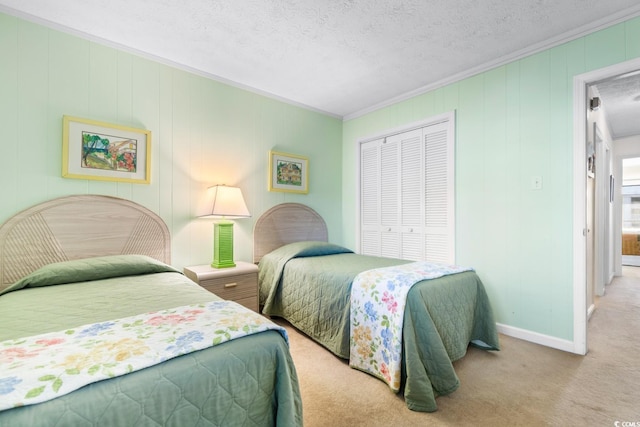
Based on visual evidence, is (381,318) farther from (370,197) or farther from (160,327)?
(370,197)

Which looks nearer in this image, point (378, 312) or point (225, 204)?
point (378, 312)

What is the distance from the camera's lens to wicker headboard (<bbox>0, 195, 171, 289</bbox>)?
198cm

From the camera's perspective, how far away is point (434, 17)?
6.85 ft

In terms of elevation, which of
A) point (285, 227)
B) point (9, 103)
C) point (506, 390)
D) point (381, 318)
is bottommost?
point (506, 390)

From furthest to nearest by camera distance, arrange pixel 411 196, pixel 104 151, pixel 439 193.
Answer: pixel 411 196, pixel 439 193, pixel 104 151

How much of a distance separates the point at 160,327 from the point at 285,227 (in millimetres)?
2370

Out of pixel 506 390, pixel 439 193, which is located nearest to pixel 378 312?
pixel 506 390

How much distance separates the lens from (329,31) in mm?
2230

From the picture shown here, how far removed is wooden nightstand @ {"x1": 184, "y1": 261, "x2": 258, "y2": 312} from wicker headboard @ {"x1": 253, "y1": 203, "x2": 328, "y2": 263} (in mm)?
574

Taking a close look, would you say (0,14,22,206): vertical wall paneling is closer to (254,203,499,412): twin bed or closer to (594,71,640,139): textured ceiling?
(254,203,499,412): twin bed

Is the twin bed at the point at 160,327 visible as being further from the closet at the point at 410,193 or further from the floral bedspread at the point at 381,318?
the closet at the point at 410,193

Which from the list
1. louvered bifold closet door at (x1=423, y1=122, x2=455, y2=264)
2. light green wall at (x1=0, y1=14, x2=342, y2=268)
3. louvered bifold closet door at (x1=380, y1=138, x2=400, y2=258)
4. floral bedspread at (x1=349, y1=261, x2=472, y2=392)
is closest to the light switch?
louvered bifold closet door at (x1=423, y1=122, x2=455, y2=264)

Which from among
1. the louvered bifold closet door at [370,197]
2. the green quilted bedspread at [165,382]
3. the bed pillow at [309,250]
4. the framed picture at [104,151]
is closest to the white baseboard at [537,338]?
the louvered bifold closet door at [370,197]

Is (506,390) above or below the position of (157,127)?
below
